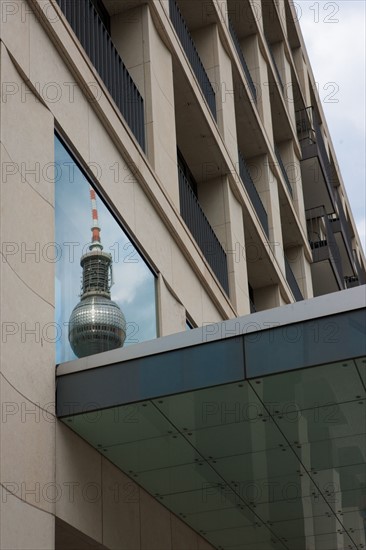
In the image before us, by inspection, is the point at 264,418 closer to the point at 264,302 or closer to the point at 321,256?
the point at 264,302

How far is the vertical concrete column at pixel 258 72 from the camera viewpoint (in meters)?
25.3

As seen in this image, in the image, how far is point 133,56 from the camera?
15875 millimetres

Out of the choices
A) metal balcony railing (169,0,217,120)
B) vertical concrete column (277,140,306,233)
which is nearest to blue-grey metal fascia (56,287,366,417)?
metal balcony railing (169,0,217,120)

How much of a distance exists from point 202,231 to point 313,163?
49.5 feet

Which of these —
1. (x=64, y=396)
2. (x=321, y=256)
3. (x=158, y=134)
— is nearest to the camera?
(x=64, y=396)

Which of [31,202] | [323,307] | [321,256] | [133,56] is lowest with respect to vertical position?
[323,307]

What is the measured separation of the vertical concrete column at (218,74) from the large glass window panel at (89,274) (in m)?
7.92

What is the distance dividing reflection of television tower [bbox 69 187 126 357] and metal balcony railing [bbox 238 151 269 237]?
10295 millimetres

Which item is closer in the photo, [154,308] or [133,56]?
[154,308]

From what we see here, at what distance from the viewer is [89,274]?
1162 centimetres

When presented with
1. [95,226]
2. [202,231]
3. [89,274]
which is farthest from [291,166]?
[89,274]

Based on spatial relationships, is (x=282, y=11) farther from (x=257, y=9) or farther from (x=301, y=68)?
(x=257, y=9)

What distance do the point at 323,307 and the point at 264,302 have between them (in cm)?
1516

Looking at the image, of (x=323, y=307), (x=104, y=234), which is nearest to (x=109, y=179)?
(x=104, y=234)
